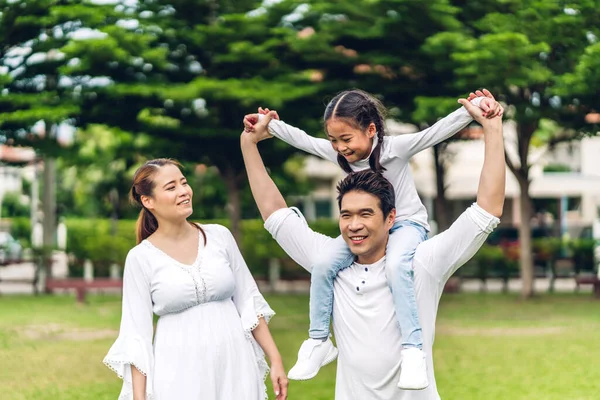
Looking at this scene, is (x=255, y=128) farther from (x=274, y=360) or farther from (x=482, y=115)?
(x=274, y=360)

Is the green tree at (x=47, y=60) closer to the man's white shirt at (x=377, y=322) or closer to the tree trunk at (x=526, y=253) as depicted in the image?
the tree trunk at (x=526, y=253)

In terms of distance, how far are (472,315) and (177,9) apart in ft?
27.8

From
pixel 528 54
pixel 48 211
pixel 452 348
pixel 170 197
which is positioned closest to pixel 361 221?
pixel 170 197

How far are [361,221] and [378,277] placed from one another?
0.56 feet

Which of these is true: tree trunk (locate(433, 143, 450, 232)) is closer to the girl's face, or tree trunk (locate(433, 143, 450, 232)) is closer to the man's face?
the girl's face

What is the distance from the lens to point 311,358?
312cm

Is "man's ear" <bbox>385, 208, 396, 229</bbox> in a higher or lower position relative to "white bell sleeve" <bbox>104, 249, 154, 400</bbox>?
higher

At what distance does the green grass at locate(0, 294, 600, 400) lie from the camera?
9.26 meters

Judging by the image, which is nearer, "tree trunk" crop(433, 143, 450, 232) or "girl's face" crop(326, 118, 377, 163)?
"girl's face" crop(326, 118, 377, 163)

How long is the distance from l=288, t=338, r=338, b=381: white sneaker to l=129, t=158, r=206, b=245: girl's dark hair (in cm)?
75

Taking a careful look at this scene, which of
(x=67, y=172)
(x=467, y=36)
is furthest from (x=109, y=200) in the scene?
(x=467, y=36)

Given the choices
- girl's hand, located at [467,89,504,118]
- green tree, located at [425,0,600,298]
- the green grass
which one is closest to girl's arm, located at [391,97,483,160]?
girl's hand, located at [467,89,504,118]

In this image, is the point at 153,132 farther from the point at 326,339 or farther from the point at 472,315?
the point at 326,339

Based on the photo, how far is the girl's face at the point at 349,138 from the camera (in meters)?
3.02
